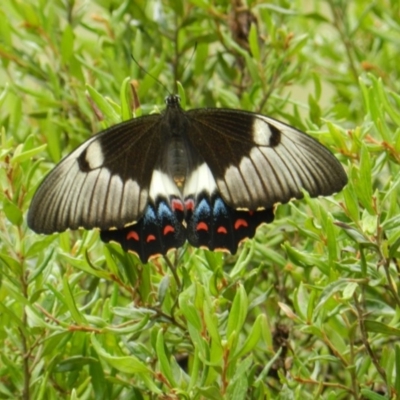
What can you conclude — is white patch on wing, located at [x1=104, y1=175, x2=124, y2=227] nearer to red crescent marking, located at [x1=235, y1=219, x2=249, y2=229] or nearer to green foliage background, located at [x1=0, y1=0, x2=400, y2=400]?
green foliage background, located at [x1=0, y1=0, x2=400, y2=400]

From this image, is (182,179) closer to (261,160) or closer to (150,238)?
(261,160)

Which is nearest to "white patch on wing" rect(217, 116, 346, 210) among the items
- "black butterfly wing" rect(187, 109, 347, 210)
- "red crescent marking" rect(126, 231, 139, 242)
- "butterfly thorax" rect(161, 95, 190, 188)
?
"black butterfly wing" rect(187, 109, 347, 210)

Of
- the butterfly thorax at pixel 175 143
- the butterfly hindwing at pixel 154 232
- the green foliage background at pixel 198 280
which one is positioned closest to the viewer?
the green foliage background at pixel 198 280

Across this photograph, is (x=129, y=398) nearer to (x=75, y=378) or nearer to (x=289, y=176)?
(x=75, y=378)

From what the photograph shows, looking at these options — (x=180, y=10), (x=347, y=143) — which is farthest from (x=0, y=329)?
(x=180, y=10)

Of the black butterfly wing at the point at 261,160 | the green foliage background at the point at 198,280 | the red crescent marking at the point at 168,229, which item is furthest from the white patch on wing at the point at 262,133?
the red crescent marking at the point at 168,229

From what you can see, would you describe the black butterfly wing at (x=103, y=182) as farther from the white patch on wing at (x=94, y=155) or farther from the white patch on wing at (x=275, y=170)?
the white patch on wing at (x=275, y=170)

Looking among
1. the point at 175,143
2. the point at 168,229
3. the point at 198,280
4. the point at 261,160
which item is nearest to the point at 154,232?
the point at 168,229
